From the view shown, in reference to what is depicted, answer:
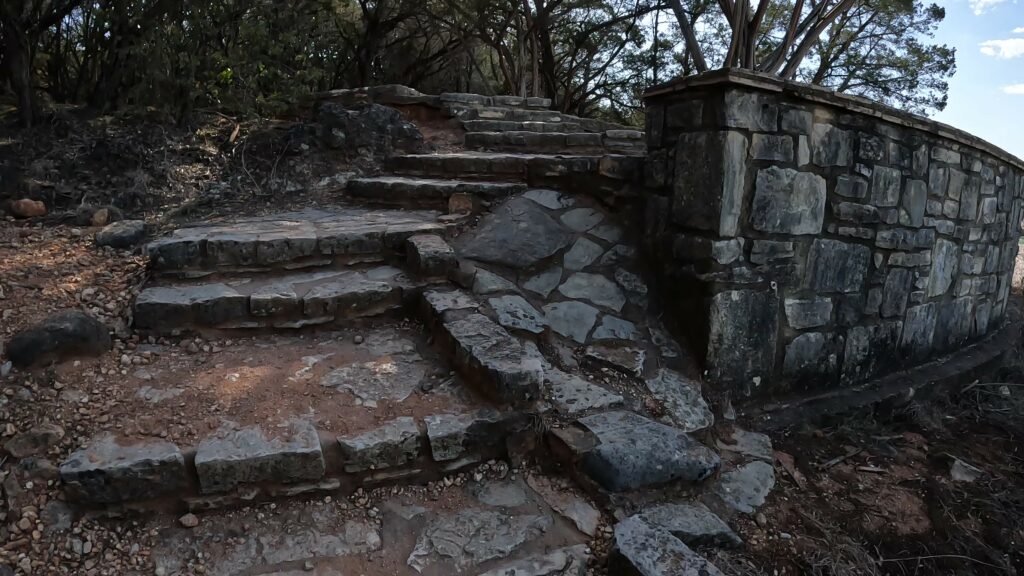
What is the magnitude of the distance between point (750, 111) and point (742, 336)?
40.0 inches

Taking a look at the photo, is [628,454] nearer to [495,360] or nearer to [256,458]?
[495,360]

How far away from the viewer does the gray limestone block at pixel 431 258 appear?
2912 millimetres

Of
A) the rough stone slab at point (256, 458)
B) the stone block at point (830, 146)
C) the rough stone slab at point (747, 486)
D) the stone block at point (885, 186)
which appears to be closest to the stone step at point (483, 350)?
the rough stone slab at point (256, 458)

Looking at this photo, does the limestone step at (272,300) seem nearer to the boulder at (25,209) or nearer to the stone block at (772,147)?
the boulder at (25,209)

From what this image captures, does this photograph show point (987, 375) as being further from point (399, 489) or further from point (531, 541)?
point (399, 489)

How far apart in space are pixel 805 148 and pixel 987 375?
8.04 feet

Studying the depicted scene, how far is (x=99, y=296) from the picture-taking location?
102 inches

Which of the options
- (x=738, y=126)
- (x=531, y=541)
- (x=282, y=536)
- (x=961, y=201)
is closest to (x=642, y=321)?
(x=738, y=126)

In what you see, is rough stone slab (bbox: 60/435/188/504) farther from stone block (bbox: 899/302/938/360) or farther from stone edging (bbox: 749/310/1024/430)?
stone block (bbox: 899/302/938/360)

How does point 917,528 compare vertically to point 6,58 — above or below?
below

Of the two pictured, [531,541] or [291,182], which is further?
[291,182]

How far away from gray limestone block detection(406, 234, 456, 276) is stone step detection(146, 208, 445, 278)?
181mm

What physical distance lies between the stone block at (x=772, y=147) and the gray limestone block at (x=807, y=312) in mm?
686

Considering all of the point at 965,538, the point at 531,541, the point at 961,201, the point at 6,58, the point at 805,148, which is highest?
the point at 6,58
